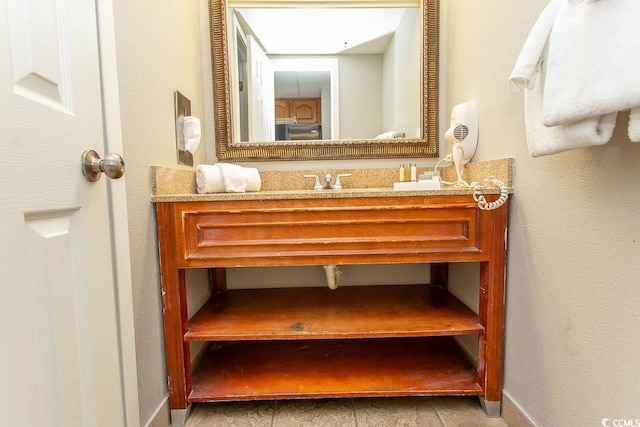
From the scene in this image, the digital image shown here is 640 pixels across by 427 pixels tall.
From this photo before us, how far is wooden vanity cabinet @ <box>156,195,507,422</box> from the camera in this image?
39.4 inches

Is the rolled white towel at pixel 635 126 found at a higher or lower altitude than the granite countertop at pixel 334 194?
higher

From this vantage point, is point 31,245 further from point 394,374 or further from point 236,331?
point 394,374

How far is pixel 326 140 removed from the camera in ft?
5.00

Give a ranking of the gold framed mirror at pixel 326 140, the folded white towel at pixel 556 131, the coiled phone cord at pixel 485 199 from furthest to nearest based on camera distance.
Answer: the gold framed mirror at pixel 326 140
the coiled phone cord at pixel 485 199
the folded white towel at pixel 556 131

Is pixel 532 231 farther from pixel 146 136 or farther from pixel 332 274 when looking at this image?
pixel 146 136

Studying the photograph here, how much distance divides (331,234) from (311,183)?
576mm

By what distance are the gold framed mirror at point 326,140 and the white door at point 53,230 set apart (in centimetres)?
83

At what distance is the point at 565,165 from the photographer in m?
0.79

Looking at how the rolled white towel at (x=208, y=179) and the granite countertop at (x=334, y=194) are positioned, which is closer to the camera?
the granite countertop at (x=334, y=194)

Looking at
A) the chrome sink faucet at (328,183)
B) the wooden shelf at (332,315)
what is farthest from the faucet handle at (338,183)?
the wooden shelf at (332,315)

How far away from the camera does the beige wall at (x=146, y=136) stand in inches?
33.7

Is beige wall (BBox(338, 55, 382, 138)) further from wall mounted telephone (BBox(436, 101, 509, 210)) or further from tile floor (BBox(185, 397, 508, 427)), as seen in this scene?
tile floor (BBox(185, 397, 508, 427))

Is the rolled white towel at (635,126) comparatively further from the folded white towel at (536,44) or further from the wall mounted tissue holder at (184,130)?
the wall mounted tissue holder at (184,130)

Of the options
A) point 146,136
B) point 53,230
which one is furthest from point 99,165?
point 146,136
